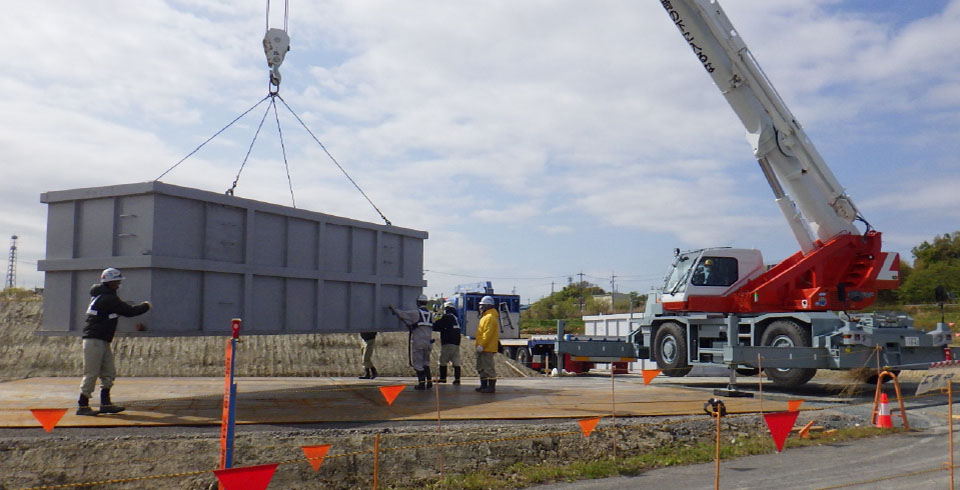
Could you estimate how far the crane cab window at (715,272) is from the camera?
50.9 ft

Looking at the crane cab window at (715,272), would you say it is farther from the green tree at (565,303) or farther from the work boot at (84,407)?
the green tree at (565,303)

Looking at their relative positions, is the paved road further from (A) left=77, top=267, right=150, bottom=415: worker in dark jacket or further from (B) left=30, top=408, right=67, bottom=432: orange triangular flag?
(A) left=77, top=267, right=150, bottom=415: worker in dark jacket

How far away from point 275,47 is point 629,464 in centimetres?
854

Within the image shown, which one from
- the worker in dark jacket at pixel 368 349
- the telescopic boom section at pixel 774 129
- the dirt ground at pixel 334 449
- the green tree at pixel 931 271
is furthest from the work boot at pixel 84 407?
the green tree at pixel 931 271

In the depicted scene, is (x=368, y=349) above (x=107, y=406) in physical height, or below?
above

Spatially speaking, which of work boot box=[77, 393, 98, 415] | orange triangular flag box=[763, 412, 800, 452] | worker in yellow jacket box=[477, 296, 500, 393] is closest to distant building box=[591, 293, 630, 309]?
worker in yellow jacket box=[477, 296, 500, 393]

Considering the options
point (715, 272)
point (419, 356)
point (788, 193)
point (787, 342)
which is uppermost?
point (788, 193)

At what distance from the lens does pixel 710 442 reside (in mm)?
9000

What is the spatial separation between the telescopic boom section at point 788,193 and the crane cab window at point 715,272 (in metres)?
0.36

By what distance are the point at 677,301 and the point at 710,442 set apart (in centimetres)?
680

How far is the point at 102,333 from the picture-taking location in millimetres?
8695

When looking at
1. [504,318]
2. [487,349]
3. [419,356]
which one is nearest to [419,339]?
[419,356]

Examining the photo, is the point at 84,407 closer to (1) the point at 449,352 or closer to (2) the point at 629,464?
(1) the point at 449,352

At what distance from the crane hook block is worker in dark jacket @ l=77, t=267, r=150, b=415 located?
188 inches
